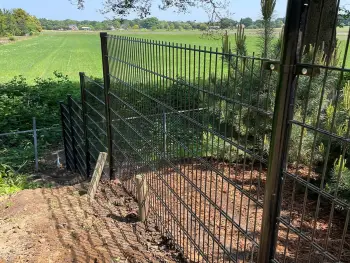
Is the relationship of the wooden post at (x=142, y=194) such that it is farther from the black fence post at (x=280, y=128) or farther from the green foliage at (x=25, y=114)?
the green foliage at (x=25, y=114)

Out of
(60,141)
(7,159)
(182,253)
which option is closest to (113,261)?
(182,253)

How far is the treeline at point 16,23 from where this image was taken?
67.4 m

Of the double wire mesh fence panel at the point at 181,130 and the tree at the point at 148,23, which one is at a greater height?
the tree at the point at 148,23

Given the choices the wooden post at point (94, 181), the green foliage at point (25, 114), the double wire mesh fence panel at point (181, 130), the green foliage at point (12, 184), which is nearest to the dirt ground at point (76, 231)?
the wooden post at point (94, 181)

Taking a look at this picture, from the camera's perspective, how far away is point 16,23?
75250mm

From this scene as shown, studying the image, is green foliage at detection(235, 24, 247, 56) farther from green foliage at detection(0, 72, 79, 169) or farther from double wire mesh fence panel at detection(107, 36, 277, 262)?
green foliage at detection(0, 72, 79, 169)

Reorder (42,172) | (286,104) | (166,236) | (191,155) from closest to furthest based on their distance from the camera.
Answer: (286,104)
(191,155)
(166,236)
(42,172)

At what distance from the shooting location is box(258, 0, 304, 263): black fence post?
147 cm

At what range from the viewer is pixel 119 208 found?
3998 millimetres

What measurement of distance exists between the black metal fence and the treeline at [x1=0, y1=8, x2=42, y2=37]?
72.0 metres

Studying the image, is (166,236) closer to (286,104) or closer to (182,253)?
(182,253)

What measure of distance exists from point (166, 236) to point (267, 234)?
5.59ft

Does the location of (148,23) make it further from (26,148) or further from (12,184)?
(12,184)

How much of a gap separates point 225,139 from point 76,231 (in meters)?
2.07
